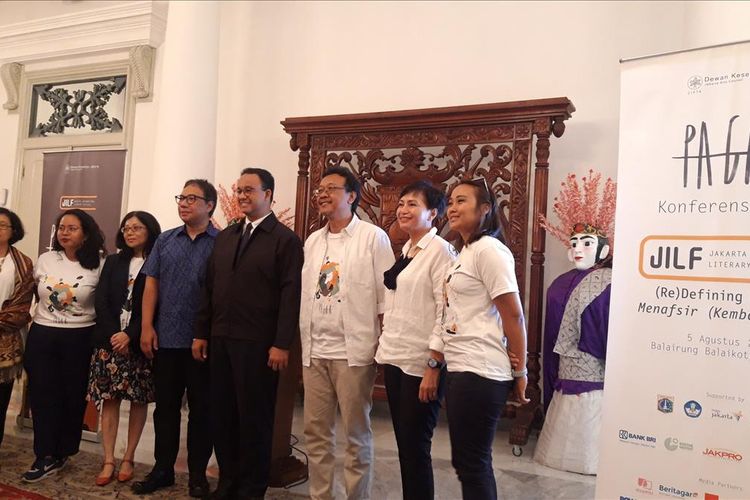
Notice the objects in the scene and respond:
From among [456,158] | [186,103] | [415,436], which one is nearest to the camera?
[415,436]

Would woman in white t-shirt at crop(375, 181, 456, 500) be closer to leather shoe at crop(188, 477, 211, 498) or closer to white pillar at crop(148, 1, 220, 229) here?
leather shoe at crop(188, 477, 211, 498)

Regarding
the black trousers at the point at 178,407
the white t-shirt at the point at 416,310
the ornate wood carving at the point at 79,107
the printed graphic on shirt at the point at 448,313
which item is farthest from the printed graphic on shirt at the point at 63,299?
the ornate wood carving at the point at 79,107

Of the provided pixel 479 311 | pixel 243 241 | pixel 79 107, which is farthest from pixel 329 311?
pixel 79 107

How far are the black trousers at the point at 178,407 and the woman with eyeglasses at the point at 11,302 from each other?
2.60 feet

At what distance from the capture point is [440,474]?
309 centimetres

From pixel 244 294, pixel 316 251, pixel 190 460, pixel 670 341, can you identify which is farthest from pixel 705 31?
pixel 190 460

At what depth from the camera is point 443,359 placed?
2.16 meters

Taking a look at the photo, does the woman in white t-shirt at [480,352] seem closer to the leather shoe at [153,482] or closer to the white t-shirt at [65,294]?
the leather shoe at [153,482]

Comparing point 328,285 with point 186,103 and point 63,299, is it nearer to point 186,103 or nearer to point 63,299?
point 63,299

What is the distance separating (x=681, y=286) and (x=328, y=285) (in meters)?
1.26

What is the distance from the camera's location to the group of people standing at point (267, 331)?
204 centimetres

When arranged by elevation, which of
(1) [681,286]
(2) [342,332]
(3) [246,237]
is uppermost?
(3) [246,237]

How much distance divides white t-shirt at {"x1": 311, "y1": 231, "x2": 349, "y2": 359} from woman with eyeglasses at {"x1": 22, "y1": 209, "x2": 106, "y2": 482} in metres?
A: 1.20

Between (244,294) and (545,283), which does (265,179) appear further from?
(545,283)
